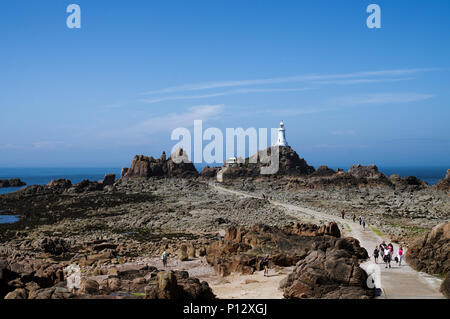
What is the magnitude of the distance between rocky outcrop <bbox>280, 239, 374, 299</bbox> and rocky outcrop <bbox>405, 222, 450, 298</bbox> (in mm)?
5438

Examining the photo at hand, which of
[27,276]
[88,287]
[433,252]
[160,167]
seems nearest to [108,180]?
[160,167]

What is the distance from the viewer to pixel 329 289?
1661cm

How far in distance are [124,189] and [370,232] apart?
62.3 metres

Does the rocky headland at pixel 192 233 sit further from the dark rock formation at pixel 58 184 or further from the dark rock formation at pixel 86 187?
the dark rock formation at pixel 86 187

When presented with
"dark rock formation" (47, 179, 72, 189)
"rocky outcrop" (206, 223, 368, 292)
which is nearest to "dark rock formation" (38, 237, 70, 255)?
"rocky outcrop" (206, 223, 368, 292)

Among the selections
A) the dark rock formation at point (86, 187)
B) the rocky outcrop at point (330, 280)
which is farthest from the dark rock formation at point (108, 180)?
the rocky outcrop at point (330, 280)

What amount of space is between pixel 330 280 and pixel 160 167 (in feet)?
308

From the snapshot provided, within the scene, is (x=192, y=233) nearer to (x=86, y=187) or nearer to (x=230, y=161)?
(x=86, y=187)

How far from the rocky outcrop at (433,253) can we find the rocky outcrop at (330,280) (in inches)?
214

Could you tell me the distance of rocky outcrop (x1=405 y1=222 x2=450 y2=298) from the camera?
20188 millimetres

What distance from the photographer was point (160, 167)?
108250 mm

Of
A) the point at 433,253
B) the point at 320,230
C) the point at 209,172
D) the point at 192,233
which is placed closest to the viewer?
the point at 433,253
